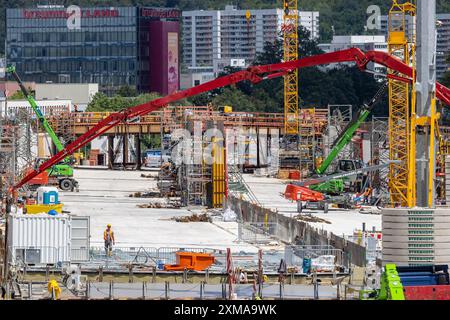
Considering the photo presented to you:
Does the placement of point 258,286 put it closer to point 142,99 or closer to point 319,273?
point 319,273

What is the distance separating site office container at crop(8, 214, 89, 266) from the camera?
50062 mm

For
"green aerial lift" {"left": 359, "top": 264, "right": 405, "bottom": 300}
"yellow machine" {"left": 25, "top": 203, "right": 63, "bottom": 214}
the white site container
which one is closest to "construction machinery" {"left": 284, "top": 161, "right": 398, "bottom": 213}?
"yellow machine" {"left": 25, "top": 203, "right": 63, "bottom": 214}

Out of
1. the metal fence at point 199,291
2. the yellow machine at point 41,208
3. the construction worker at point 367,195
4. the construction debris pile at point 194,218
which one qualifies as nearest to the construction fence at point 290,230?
the construction debris pile at point 194,218

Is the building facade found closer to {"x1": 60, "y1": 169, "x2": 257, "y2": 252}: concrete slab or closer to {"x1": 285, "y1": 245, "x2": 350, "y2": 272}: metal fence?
{"x1": 60, "y1": 169, "x2": 257, "y2": 252}: concrete slab

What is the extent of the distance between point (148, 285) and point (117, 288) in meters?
1.54

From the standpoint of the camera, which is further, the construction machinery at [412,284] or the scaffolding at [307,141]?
the scaffolding at [307,141]

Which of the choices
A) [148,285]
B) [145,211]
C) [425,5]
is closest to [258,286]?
[148,285]

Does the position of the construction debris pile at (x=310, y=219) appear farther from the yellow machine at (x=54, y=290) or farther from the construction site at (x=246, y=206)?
the yellow machine at (x=54, y=290)

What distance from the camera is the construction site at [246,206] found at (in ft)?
138

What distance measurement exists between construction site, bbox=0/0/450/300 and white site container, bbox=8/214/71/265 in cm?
4

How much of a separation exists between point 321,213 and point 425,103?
99.7 feet

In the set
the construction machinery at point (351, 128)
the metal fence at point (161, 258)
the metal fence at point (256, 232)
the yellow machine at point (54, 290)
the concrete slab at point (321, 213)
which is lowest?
the concrete slab at point (321, 213)

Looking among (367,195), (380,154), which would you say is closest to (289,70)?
(367,195)

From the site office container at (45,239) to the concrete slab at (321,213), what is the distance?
16.6 metres
